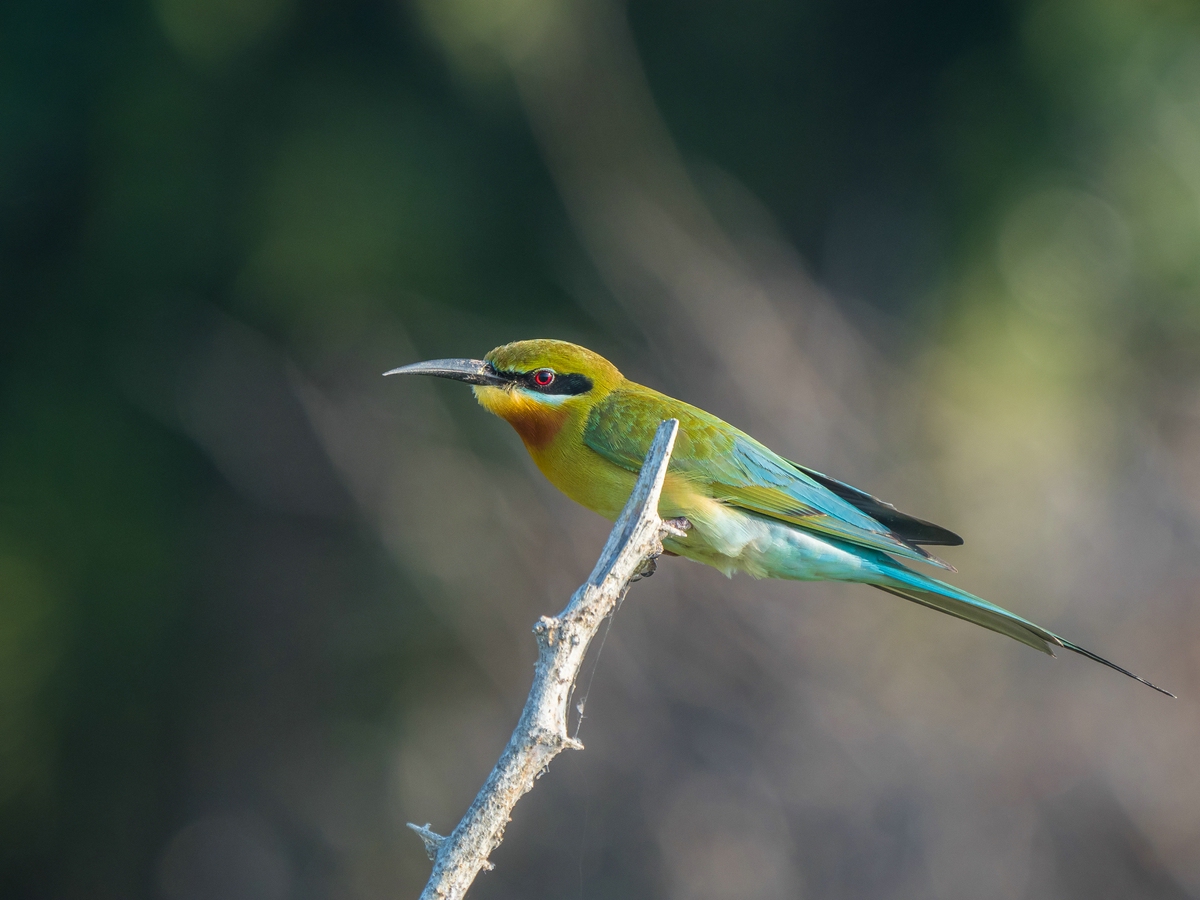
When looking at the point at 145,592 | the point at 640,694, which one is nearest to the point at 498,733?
the point at 640,694

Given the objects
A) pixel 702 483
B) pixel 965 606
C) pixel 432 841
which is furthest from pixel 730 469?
pixel 432 841

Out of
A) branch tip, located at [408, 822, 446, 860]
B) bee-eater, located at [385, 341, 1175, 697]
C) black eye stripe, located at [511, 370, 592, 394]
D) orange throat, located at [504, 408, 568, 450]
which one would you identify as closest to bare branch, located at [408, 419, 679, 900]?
branch tip, located at [408, 822, 446, 860]

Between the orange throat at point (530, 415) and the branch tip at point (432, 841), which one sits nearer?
the branch tip at point (432, 841)

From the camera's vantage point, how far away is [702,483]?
8.93ft

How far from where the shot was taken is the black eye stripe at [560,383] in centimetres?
286

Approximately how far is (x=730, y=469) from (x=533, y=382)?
0.60m

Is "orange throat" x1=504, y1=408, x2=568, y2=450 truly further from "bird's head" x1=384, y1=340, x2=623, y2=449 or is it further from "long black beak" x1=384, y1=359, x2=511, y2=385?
"long black beak" x1=384, y1=359, x2=511, y2=385

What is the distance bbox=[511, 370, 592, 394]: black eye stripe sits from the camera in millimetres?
2863

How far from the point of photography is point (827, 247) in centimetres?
593

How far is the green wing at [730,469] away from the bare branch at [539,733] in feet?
2.65

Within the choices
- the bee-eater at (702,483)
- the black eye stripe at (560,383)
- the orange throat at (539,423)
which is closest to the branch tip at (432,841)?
the bee-eater at (702,483)

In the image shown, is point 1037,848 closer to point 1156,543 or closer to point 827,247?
point 1156,543

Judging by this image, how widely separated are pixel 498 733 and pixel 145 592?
2296 mm

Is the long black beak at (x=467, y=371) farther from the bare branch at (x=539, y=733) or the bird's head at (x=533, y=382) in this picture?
the bare branch at (x=539, y=733)
